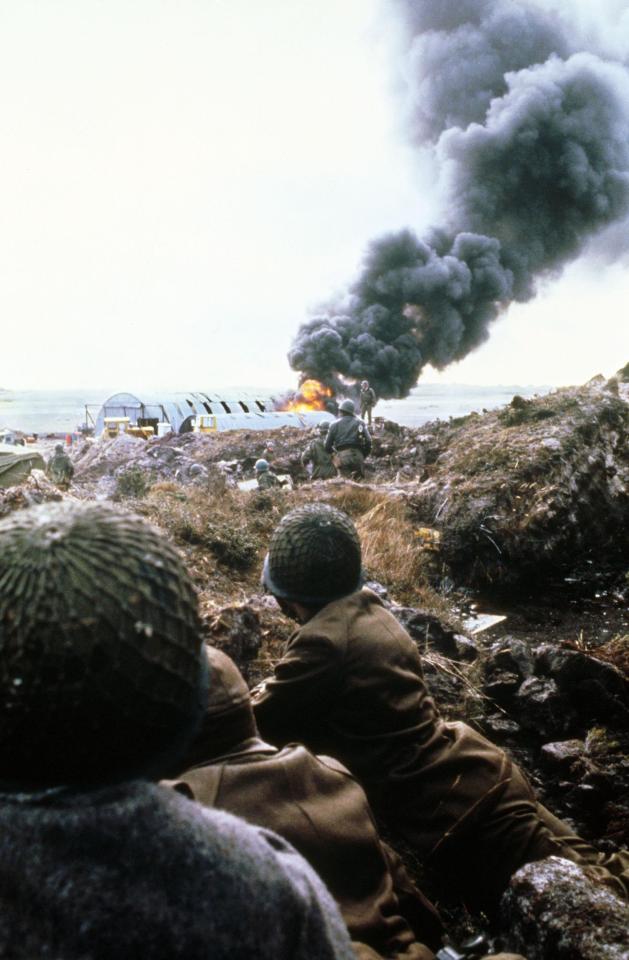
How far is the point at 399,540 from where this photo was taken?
6703 millimetres

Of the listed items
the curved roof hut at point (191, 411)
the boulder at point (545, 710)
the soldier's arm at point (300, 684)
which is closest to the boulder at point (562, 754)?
the boulder at point (545, 710)

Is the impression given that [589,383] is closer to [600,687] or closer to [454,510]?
[454,510]

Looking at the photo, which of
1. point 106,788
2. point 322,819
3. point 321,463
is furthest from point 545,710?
point 321,463

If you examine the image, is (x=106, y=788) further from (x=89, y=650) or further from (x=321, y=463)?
(x=321, y=463)

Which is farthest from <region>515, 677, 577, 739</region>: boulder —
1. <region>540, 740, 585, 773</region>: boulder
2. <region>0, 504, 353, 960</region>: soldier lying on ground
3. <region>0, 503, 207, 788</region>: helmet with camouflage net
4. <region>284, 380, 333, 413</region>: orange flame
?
<region>284, 380, 333, 413</region>: orange flame

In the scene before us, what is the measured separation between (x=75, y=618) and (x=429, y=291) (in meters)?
29.0

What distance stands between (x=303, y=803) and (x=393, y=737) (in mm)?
858

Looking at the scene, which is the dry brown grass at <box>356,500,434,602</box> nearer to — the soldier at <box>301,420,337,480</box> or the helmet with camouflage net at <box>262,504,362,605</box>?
the helmet with camouflage net at <box>262,504,362,605</box>

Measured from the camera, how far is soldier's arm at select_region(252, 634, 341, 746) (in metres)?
2.42

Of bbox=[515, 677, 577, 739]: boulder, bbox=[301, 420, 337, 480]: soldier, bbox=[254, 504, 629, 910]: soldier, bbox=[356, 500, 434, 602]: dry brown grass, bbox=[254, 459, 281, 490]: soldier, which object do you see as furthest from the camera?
bbox=[301, 420, 337, 480]: soldier

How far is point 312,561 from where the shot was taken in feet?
8.50

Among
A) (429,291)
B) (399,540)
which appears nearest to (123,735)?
(399,540)

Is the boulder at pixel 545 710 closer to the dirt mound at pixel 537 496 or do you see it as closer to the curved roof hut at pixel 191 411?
the dirt mound at pixel 537 496

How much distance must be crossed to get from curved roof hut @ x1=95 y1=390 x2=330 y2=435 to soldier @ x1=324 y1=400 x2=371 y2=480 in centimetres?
1631
